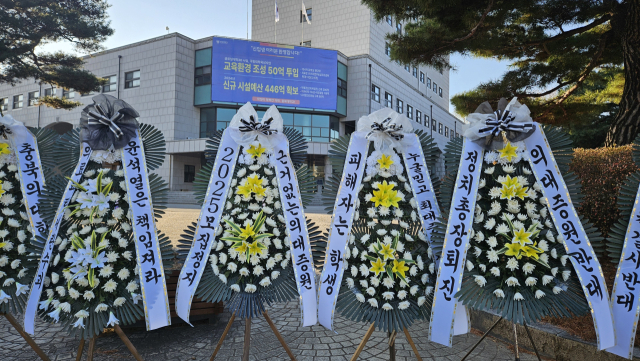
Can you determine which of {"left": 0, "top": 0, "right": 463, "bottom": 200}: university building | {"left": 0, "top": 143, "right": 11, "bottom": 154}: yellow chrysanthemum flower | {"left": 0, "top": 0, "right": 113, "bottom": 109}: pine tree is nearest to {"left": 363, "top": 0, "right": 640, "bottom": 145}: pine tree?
{"left": 0, "top": 143, "right": 11, "bottom": 154}: yellow chrysanthemum flower

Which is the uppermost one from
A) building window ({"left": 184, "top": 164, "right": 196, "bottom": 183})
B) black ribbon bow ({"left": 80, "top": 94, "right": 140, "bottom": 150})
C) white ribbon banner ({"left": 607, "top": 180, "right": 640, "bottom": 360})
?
building window ({"left": 184, "top": 164, "right": 196, "bottom": 183})

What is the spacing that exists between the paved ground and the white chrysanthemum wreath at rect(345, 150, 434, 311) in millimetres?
1004

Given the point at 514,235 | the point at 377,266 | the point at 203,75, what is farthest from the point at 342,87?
the point at 514,235

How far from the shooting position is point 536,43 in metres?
6.37

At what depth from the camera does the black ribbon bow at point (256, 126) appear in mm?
3004

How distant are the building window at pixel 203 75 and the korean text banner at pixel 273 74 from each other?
909 mm

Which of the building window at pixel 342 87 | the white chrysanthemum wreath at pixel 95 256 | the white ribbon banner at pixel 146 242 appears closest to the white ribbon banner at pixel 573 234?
the white ribbon banner at pixel 146 242

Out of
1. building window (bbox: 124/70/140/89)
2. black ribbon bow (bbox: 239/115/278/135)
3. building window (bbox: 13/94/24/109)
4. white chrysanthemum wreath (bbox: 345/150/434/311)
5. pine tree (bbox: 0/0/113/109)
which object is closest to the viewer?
white chrysanthemum wreath (bbox: 345/150/434/311)

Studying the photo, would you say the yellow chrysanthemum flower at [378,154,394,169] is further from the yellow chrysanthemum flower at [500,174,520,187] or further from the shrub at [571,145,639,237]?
the shrub at [571,145,639,237]

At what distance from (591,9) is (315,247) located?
236 inches

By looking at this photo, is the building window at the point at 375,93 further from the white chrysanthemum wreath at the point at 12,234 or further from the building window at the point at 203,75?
the white chrysanthemum wreath at the point at 12,234

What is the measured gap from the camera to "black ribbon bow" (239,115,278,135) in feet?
9.86

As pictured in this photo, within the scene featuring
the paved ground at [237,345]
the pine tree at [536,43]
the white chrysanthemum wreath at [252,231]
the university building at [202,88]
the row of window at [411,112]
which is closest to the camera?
the white chrysanthemum wreath at [252,231]

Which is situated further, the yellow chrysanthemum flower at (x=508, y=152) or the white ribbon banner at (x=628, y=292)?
the yellow chrysanthemum flower at (x=508, y=152)
